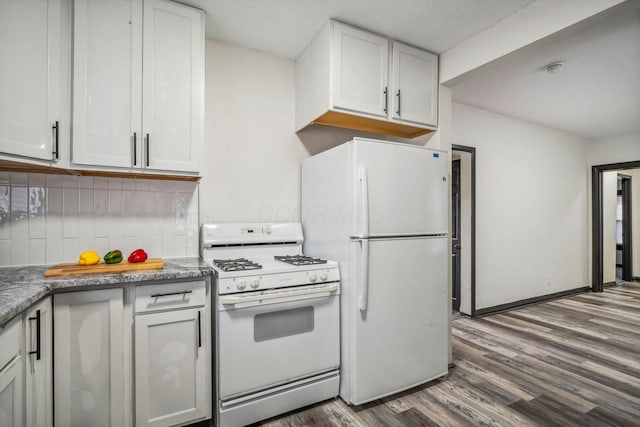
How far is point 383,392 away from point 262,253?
1236 mm

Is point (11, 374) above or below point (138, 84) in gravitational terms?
below

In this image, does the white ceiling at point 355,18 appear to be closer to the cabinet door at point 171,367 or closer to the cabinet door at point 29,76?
the cabinet door at point 29,76

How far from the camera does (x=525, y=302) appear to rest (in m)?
4.34

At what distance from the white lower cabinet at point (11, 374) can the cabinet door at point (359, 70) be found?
1925 mm

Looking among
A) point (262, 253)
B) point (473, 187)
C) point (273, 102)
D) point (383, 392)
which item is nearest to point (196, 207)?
point (262, 253)

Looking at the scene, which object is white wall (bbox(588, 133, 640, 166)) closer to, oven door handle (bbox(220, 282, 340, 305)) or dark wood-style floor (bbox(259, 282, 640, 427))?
dark wood-style floor (bbox(259, 282, 640, 427))

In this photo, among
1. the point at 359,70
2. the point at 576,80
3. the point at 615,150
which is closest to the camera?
the point at 359,70

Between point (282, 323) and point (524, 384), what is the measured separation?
6.01 feet

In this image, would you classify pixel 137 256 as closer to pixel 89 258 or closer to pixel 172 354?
pixel 89 258

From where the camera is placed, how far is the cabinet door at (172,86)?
1835mm

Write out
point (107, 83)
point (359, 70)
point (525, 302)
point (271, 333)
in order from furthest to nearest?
1. point (525, 302)
2. point (359, 70)
3. point (271, 333)
4. point (107, 83)

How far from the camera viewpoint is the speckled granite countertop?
1156 millimetres

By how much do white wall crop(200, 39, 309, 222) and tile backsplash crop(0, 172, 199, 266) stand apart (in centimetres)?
21

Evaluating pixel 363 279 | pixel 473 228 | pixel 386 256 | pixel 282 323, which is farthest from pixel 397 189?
pixel 473 228
